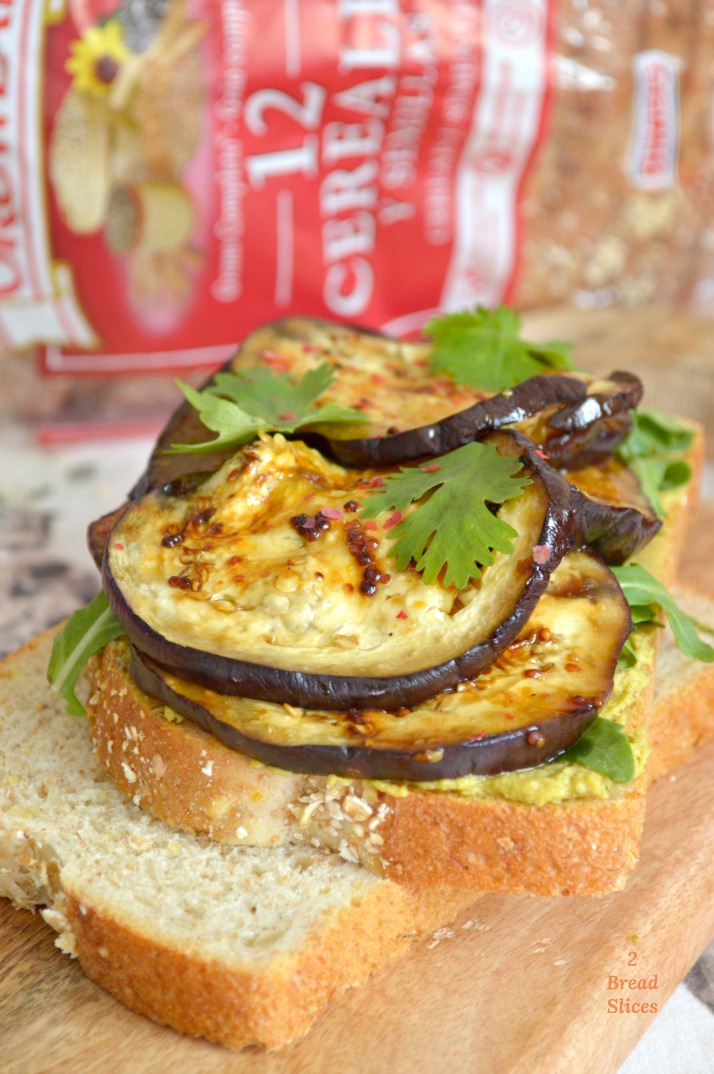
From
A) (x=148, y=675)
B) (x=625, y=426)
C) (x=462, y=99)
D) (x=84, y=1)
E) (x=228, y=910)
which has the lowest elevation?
(x=228, y=910)

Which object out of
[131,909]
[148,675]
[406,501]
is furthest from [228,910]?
[406,501]

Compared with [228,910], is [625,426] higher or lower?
higher

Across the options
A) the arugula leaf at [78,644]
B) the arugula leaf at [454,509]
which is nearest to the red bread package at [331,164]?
the arugula leaf at [78,644]

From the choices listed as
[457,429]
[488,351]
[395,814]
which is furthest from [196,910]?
[488,351]

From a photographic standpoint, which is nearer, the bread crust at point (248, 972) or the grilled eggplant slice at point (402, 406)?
the bread crust at point (248, 972)

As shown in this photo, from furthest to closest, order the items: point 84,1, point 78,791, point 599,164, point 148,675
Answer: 1. point 599,164
2. point 84,1
3. point 78,791
4. point 148,675

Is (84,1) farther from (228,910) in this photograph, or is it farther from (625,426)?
(228,910)

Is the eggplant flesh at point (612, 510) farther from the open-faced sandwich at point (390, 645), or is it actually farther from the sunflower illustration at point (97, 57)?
the sunflower illustration at point (97, 57)
